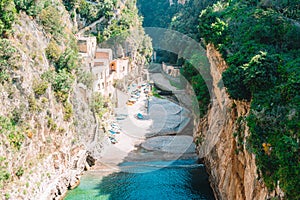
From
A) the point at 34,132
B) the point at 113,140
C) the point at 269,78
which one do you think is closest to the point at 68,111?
the point at 34,132

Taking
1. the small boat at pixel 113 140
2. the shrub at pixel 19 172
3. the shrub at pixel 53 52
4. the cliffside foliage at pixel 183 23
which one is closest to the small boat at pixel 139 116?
the small boat at pixel 113 140

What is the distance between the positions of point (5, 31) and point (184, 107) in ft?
110

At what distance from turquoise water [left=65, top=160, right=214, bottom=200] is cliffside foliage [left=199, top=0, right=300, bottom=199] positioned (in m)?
12.2

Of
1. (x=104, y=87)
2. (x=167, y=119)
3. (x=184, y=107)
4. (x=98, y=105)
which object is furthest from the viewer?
(x=184, y=107)

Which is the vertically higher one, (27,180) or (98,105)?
(98,105)

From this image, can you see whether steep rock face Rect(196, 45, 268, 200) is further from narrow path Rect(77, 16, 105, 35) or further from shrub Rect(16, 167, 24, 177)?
narrow path Rect(77, 16, 105, 35)

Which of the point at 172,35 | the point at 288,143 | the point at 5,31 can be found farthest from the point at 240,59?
the point at 172,35

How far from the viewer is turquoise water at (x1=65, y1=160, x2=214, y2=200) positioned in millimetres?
30672

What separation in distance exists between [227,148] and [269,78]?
8.88 metres

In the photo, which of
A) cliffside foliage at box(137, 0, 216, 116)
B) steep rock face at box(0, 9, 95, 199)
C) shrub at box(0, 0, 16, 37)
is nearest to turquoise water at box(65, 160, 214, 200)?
steep rock face at box(0, 9, 95, 199)

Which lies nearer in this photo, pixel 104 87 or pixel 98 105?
pixel 98 105

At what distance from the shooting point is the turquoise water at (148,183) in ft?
101

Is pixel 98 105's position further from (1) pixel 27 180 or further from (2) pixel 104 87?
(1) pixel 27 180

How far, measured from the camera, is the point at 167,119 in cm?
5109
